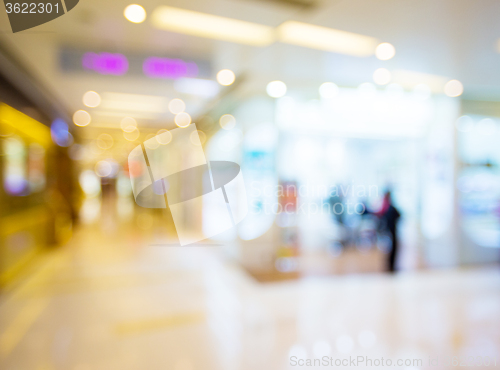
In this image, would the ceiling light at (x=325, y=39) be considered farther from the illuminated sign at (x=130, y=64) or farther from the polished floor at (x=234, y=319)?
the polished floor at (x=234, y=319)

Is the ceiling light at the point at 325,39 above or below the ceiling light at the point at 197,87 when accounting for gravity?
above

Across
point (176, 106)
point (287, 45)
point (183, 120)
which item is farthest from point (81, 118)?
point (287, 45)

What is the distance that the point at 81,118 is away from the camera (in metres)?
7.70

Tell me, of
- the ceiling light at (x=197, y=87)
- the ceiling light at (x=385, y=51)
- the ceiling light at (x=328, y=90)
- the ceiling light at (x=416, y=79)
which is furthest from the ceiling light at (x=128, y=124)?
the ceiling light at (x=416, y=79)

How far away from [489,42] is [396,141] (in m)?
3.47

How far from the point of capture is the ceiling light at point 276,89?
4.98m

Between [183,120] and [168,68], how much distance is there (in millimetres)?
3608

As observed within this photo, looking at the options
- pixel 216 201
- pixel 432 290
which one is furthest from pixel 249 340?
pixel 216 201

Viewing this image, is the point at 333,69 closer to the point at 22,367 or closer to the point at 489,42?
the point at 489,42

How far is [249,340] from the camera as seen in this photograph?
2.98 m

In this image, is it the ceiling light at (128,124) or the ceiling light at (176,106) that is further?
the ceiling light at (128,124)

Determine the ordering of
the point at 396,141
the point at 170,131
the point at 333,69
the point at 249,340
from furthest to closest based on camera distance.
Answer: the point at 170,131 → the point at 396,141 → the point at 333,69 → the point at 249,340

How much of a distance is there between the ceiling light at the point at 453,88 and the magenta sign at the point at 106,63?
5037 millimetres

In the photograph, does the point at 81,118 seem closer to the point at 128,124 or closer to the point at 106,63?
the point at 128,124
